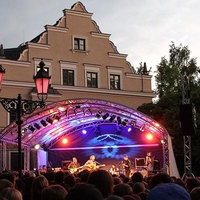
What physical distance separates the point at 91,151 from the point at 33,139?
17.4 feet

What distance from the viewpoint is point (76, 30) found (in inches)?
1428

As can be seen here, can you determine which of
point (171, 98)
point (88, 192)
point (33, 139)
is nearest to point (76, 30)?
point (171, 98)

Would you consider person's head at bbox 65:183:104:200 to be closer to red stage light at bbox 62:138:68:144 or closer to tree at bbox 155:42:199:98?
red stage light at bbox 62:138:68:144

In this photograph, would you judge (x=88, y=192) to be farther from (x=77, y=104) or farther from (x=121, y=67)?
(x=121, y=67)

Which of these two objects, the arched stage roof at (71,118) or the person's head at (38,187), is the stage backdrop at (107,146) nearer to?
the arched stage roof at (71,118)

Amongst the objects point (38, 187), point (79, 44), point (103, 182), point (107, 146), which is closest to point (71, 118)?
point (107, 146)

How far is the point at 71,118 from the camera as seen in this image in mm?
24469

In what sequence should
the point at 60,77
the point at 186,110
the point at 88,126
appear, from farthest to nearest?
the point at 60,77 → the point at 88,126 → the point at 186,110

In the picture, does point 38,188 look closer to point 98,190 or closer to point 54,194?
point 54,194

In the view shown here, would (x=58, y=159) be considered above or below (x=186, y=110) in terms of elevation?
below

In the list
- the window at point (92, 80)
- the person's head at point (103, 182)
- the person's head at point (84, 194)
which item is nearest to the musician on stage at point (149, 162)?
the window at point (92, 80)

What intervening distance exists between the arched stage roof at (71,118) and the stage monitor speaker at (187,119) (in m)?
3.71

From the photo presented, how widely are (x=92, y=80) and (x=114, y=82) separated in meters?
2.02

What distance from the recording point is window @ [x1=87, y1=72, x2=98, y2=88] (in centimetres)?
3631
